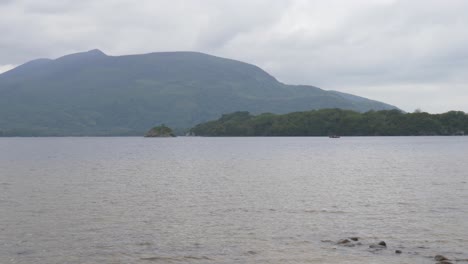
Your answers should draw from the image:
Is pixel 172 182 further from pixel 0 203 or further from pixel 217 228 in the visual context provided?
pixel 217 228

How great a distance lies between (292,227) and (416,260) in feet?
37.1

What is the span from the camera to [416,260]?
2920cm

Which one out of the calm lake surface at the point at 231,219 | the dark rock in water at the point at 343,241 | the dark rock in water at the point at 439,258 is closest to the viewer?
the dark rock in water at the point at 439,258

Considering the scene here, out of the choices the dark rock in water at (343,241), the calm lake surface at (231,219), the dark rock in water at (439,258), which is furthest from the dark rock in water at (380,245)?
the dark rock in water at (439,258)

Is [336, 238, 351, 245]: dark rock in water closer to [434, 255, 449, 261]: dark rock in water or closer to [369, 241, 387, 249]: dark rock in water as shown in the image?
[369, 241, 387, 249]: dark rock in water

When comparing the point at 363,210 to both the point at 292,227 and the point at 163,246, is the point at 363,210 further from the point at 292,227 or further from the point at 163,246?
the point at 163,246

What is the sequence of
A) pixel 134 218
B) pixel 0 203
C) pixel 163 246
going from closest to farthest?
pixel 163 246
pixel 134 218
pixel 0 203

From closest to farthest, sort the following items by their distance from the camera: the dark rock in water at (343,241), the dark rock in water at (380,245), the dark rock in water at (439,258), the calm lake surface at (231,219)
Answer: the dark rock in water at (439,258) → the calm lake surface at (231,219) → the dark rock in water at (380,245) → the dark rock in water at (343,241)

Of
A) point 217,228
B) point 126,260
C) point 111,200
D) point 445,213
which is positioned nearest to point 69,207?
point 111,200

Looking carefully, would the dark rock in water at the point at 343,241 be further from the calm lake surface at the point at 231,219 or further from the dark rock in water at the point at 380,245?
the dark rock in water at the point at 380,245

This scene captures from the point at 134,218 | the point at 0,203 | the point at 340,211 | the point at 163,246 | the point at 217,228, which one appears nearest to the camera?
the point at 163,246

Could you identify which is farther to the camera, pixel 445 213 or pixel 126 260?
pixel 445 213

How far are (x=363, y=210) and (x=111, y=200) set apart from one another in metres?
24.4

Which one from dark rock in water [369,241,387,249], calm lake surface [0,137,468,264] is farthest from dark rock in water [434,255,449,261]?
dark rock in water [369,241,387,249]
